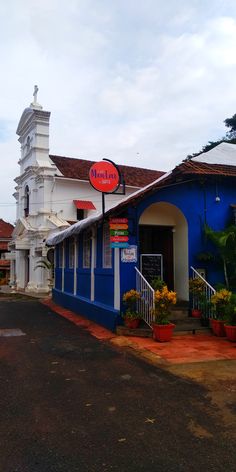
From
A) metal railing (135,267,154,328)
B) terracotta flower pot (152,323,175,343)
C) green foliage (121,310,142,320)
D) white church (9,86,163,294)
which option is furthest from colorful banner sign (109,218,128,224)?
white church (9,86,163,294)

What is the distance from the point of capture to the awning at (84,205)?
1005 inches

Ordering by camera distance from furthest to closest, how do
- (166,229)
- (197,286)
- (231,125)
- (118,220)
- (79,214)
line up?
(231,125) → (79,214) → (166,229) → (197,286) → (118,220)

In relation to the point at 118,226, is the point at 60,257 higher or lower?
lower

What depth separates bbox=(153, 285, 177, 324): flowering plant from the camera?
850 centimetres

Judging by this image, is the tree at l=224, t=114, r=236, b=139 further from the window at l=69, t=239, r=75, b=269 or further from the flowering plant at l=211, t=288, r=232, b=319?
the flowering plant at l=211, t=288, r=232, b=319

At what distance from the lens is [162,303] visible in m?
8.58

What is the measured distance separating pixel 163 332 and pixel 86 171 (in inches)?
784

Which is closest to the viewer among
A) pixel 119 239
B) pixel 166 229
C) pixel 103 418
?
pixel 103 418

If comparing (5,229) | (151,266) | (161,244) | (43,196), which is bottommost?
(151,266)

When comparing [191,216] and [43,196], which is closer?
[191,216]

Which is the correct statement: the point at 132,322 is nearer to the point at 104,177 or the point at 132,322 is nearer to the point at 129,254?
the point at 129,254

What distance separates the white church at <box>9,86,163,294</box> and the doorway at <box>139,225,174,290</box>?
38.6 ft

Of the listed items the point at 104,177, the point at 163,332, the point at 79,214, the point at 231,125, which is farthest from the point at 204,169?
the point at 231,125

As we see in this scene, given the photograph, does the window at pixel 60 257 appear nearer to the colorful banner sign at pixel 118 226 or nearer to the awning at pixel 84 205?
the awning at pixel 84 205
